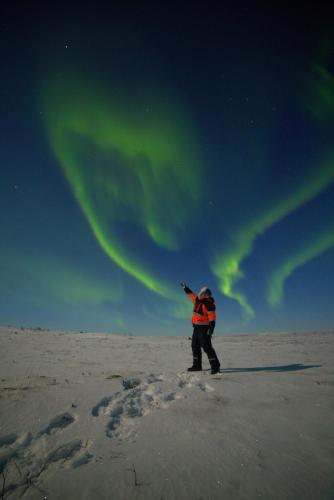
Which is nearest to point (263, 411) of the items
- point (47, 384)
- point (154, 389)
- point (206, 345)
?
point (154, 389)

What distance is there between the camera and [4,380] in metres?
4.57

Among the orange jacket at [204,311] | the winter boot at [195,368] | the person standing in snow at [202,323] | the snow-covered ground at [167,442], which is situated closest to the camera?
the snow-covered ground at [167,442]

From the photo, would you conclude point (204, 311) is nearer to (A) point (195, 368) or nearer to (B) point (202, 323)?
(B) point (202, 323)

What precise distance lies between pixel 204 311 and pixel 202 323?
1.02 ft

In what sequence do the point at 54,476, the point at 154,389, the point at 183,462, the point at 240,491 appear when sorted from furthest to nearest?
the point at 154,389
the point at 183,462
the point at 54,476
the point at 240,491

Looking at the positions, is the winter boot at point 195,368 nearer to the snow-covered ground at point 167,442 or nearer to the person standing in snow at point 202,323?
the person standing in snow at point 202,323

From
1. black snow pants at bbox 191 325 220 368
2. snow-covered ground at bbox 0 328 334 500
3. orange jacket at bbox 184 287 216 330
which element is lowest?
snow-covered ground at bbox 0 328 334 500

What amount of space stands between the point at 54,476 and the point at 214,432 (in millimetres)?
1452

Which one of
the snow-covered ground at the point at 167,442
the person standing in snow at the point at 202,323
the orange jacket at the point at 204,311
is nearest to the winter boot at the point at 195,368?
the person standing in snow at the point at 202,323

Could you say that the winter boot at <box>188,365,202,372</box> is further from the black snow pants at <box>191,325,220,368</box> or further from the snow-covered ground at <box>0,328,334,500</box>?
the snow-covered ground at <box>0,328,334,500</box>

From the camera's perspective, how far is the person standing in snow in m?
5.82

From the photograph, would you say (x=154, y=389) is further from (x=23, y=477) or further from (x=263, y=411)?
(x=23, y=477)

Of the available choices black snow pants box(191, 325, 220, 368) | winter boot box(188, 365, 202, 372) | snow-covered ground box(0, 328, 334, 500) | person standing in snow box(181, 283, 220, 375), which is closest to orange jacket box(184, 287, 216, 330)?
person standing in snow box(181, 283, 220, 375)

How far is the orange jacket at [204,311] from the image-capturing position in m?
6.17
